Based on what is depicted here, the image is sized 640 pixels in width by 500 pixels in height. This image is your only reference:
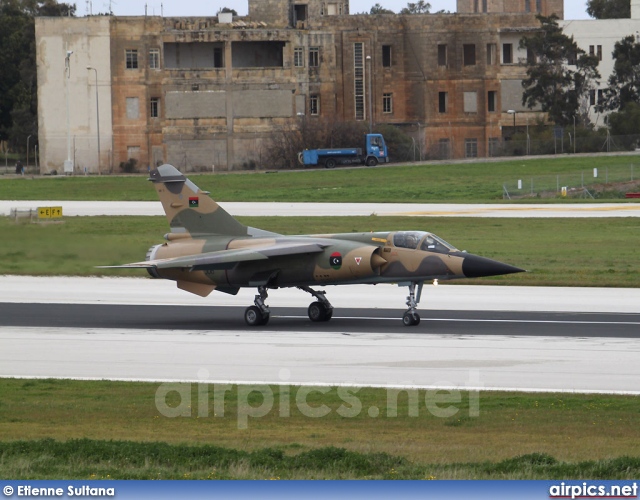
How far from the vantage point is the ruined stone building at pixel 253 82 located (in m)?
98.4

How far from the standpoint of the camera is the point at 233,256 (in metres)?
25.5

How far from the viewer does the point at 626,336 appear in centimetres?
2292

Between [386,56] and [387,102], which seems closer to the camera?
[386,56]

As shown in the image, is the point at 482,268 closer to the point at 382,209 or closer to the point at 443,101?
the point at 382,209

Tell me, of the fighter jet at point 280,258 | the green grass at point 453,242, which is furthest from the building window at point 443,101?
the fighter jet at point 280,258

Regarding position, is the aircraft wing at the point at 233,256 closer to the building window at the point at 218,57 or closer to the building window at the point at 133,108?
the building window at the point at 133,108

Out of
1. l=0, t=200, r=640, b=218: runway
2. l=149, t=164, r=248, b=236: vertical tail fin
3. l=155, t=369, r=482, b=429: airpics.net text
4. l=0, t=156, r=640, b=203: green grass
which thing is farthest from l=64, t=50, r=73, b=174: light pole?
l=155, t=369, r=482, b=429: airpics.net text

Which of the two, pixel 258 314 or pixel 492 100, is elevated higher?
pixel 492 100

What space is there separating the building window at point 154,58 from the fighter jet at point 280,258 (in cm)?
7297

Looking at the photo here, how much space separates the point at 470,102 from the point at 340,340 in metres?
83.1

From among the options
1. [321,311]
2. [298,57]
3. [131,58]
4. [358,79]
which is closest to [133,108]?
[131,58]

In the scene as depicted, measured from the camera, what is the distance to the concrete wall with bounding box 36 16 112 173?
322 feet

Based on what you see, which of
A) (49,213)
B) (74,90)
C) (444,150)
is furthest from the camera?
(444,150)

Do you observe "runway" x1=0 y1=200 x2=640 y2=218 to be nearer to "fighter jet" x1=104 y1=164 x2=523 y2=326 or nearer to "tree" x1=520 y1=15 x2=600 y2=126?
"fighter jet" x1=104 y1=164 x2=523 y2=326
